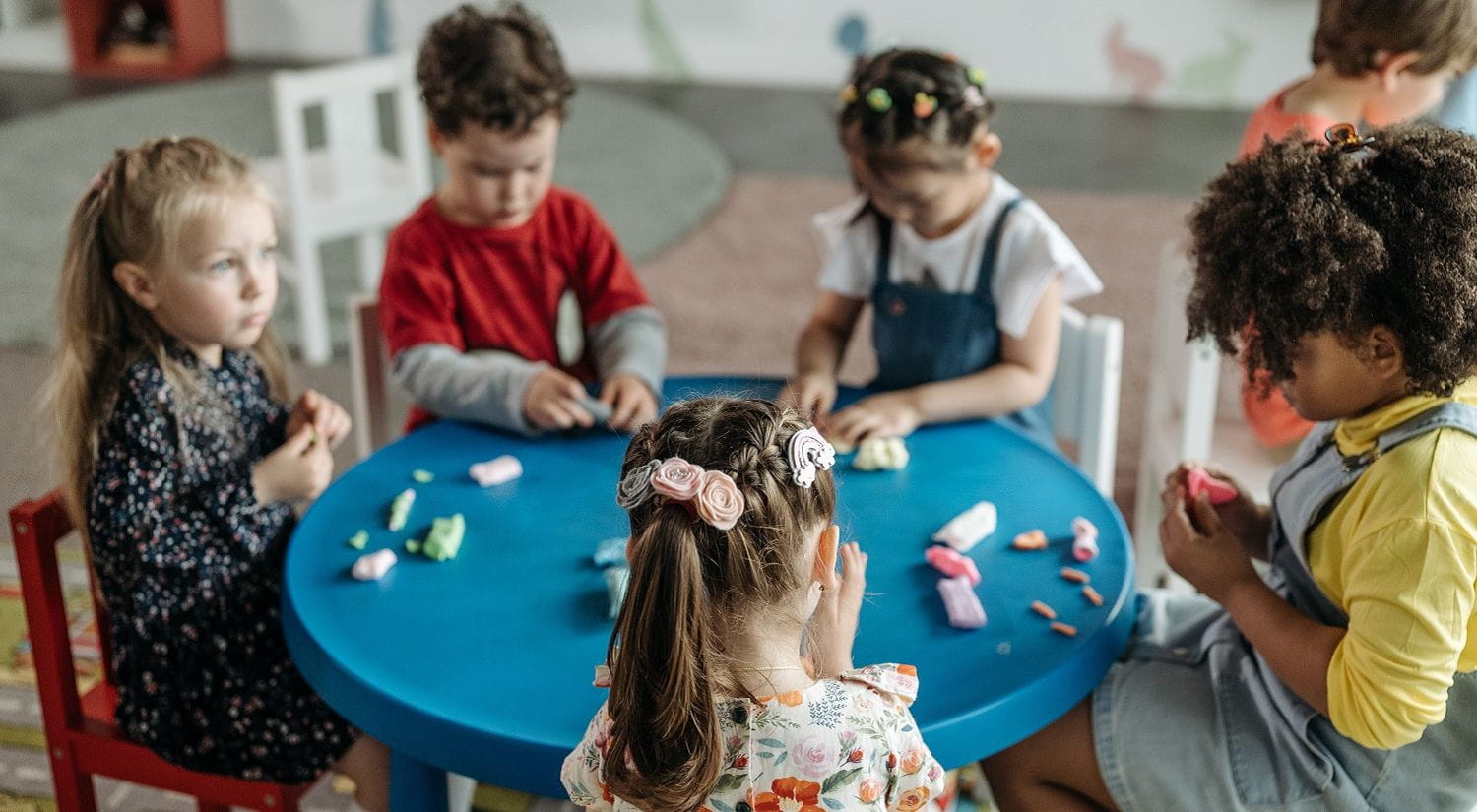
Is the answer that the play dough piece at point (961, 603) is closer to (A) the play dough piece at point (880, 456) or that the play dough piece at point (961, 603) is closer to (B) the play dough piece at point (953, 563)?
(B) the play dough piece at point (953, 563)

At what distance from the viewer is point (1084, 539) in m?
1.59

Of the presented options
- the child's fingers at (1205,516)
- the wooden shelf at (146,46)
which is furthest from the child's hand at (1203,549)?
the wooden shelf at (146,46)

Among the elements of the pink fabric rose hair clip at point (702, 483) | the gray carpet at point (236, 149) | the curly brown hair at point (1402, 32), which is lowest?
the gray carpet at point (236, 149)

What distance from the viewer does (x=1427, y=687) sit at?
4.20 ft

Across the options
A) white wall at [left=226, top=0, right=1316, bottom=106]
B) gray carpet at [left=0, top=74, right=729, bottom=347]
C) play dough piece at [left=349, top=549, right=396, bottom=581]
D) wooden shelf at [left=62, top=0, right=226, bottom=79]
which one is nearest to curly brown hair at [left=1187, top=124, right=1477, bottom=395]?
play dough piece at [left=349, top=549, right=396, bottom=581]

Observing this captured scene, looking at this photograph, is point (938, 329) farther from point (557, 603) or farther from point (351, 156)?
point (351, 156)

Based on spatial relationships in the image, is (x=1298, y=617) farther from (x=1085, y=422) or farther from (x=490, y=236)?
(x=490, y=236)

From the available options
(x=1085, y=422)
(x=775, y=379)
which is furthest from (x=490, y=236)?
(x=1085, y=422)

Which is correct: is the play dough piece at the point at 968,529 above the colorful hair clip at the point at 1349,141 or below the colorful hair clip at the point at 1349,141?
below

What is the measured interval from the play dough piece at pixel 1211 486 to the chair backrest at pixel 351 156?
226 centimetres

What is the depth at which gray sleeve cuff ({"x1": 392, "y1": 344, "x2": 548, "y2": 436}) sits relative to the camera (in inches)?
73.2

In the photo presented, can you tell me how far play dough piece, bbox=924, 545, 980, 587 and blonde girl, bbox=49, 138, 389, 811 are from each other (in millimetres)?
684

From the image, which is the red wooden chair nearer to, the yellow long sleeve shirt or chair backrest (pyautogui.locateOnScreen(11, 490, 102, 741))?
chair backrest (pyautogui.locateOnScreen(11, 490, 102, 741))

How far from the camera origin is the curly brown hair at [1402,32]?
6.64 ft
